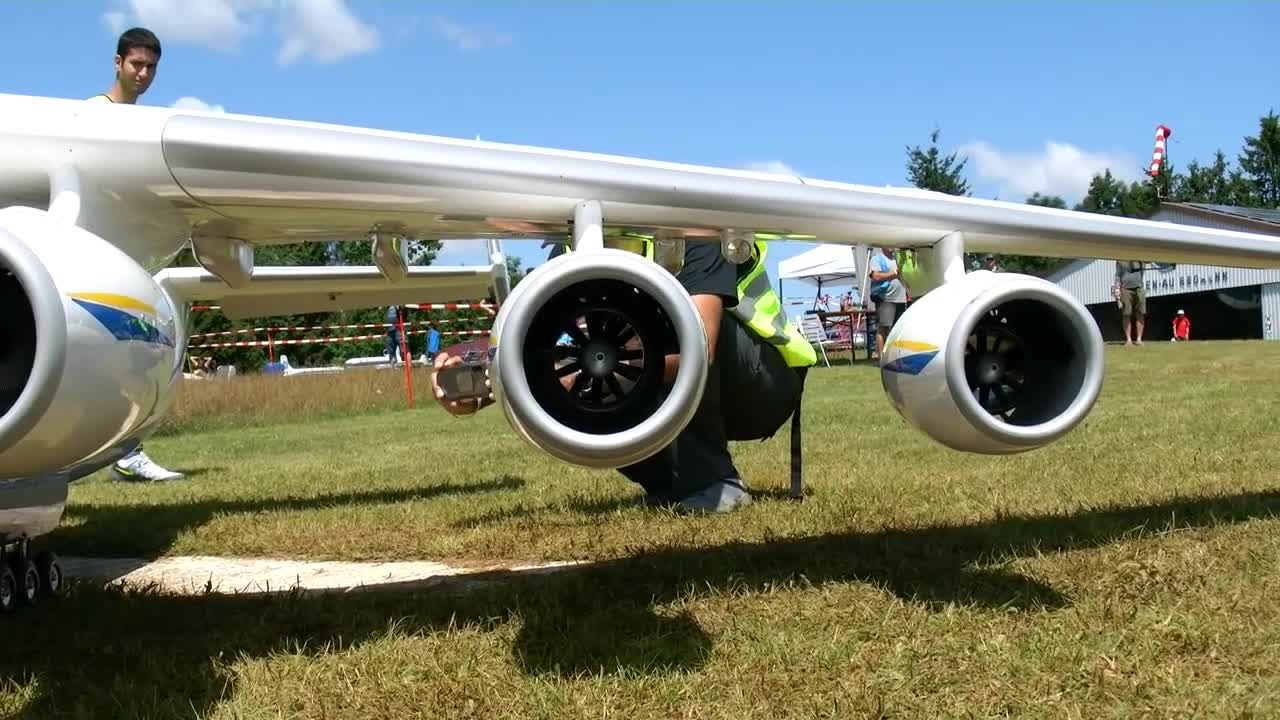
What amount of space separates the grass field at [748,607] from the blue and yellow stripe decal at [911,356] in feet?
2.82

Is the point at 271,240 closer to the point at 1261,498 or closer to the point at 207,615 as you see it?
the point at 207,615

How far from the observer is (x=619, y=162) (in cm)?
376

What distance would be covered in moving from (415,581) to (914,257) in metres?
2.65

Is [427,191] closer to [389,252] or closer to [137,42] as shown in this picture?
[389,252]

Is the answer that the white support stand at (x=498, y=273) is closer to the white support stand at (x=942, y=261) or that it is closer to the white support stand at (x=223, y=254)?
the white support stand at (x=223, y=254)

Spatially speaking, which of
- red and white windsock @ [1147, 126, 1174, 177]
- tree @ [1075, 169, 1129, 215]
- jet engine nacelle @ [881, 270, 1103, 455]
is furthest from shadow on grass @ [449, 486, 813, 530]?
tree @ [1075, 169, 1129, 215]

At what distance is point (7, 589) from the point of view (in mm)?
4562

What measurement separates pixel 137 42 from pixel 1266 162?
89.8m

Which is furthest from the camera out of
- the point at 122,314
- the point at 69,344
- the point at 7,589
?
the point at 7,589

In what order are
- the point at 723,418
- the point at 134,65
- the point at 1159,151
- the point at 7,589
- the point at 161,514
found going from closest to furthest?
the point at 7,589 < the point at 134,65 < the point at 723,418 < the point at 161,514 < the point at 1159,151

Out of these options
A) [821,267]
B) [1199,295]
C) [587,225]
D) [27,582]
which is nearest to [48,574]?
[27,582]

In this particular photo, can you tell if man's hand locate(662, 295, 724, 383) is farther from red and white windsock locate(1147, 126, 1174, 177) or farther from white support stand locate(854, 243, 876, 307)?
red and white windsock locate(1147, 126, 1174, 177)

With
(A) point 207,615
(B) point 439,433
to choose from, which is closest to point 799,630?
Answer: (A) point 207,615

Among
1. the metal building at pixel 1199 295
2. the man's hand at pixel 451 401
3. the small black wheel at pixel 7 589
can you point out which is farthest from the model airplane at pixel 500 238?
the metal building at pixel 1199 295
